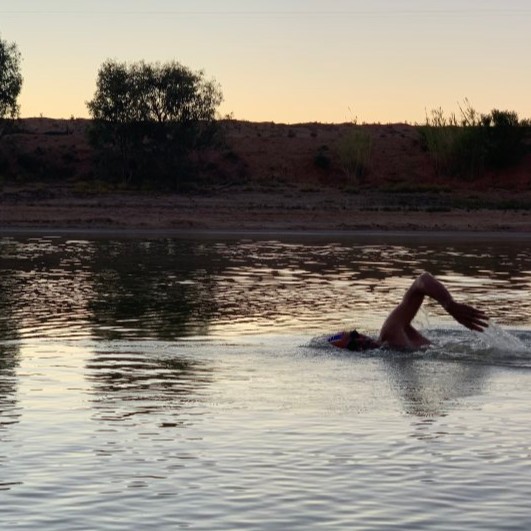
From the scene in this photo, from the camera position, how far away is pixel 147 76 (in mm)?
56188

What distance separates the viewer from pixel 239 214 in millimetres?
41906

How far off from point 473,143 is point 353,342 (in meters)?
48.8

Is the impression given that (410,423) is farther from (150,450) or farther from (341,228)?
(341,228)

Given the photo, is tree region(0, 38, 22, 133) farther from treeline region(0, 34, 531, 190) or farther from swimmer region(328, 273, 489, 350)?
swimmer region(328, 273, 489, 350)

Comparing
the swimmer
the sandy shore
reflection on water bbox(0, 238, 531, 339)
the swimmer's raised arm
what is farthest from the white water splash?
the sandy shore

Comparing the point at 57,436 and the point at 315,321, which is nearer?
the point at 57,436

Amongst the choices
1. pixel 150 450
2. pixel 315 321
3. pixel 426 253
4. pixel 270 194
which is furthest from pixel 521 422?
pixel 270 194

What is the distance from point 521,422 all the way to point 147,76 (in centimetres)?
4715

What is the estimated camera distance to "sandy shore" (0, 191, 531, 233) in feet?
131

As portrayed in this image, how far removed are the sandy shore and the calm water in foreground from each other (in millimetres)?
18436

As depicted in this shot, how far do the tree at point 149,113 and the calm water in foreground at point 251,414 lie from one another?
3436 centimetres

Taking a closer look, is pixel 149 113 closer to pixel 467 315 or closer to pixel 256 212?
pixel 256 212

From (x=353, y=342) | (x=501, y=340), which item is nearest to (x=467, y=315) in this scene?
(x=353, y=342)

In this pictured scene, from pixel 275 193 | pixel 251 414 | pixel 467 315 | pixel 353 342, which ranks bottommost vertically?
pixel 251 414
